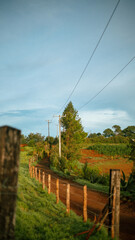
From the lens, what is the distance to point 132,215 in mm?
6859

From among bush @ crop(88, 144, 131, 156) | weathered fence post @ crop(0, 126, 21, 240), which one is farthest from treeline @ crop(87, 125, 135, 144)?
weathered fence post @ crop(0, 126, 21, 240)

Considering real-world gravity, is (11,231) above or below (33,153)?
above

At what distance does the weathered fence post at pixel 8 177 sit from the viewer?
1876 millimetres

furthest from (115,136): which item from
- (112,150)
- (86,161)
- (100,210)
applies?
(100,210)

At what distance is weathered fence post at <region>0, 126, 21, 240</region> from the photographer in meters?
1.88

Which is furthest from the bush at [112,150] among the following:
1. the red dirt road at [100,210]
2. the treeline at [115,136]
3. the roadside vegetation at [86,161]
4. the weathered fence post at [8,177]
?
the weathered fence post at [8,177]

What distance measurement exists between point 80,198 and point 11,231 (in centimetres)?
823

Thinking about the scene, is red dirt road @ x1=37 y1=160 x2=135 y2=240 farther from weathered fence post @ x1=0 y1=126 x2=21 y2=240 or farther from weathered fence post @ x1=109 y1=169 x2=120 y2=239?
weathered fence post @ x1=0 y1=126 x2=21 y2=240

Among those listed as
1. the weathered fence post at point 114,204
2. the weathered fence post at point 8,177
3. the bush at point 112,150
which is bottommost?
the bush at point 112,150

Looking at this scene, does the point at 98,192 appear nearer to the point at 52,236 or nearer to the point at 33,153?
the point at 52,236

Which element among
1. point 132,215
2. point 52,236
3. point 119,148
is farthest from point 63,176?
point 119,148

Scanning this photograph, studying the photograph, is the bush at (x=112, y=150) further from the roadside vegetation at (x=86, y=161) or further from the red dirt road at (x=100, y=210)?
the red dirt road at (x=100, y=210)

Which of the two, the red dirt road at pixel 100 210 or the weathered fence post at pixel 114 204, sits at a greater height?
the weathered fence post at pixel 114 204

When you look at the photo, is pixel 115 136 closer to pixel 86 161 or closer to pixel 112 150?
pixel 112 150
